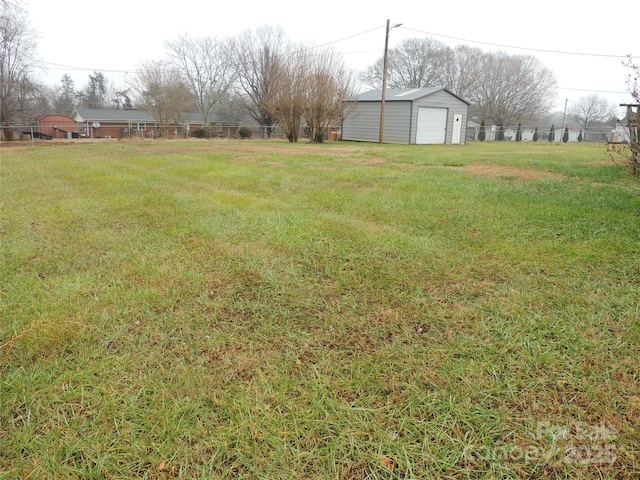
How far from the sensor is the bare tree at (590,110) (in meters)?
50.4

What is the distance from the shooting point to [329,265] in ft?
10.6

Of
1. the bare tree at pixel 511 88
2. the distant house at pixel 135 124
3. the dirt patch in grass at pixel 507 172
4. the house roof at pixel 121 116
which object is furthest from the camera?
the bare tree at pixel 511 88

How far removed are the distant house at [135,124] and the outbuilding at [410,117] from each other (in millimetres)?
9774

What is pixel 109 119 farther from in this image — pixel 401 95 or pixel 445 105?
pixel 445 105

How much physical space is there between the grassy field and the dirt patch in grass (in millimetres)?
3058

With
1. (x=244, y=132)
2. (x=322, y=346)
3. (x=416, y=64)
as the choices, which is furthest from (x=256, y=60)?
(x=322, y=346)

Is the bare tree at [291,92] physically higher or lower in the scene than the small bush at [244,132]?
higher

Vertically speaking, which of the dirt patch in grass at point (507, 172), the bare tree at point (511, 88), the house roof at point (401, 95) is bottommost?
the dirt patch in grass at point (507, 172)

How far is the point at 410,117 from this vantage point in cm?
2208

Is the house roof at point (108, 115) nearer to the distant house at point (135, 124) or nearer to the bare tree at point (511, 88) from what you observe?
the distant house at point (135, 124)

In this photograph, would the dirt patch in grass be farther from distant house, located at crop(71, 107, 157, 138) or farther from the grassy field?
distant house, located at crop(71, 107, 157, 138)

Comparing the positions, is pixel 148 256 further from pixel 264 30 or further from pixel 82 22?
pixel 264 30

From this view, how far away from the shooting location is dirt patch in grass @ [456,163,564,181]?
301 inches

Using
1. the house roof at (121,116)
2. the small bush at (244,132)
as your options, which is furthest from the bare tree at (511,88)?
the house roof at (121,116)
